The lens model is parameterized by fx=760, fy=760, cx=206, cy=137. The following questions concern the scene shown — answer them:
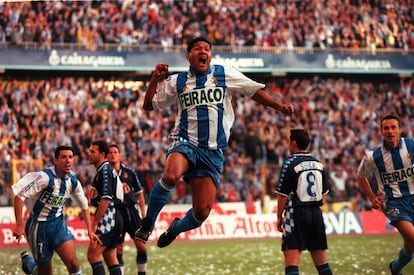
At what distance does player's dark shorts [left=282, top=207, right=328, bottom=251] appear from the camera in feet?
30.8

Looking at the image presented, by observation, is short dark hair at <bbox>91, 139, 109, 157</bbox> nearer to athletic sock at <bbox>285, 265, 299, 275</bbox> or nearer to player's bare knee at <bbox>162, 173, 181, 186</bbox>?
player's bare knee at <bbox>162, 173, 181, 186</bbox>

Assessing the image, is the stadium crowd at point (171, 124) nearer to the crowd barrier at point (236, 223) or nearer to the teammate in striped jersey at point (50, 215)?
the crowd barrier at point (236, 223)

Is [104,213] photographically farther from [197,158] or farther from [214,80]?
[214,80]

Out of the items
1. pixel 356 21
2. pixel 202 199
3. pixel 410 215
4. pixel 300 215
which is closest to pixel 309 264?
pixel 410 215

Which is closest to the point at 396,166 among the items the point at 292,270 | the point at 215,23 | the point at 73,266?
the point at 292,270

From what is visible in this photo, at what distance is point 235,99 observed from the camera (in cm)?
3306

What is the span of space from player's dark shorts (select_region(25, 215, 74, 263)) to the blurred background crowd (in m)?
13.2

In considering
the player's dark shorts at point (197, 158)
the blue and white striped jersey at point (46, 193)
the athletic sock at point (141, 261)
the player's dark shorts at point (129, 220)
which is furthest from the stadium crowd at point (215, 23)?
the player's dark shorts at point (197, 158)

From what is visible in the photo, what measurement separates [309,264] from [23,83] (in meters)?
19.9

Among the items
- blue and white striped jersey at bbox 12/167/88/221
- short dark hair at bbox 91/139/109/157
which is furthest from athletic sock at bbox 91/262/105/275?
short dark hair at bbox 91/139/109/157

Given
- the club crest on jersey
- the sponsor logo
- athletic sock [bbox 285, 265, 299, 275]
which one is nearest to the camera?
the club crest on jersey

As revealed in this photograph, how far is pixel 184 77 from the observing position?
8.64m

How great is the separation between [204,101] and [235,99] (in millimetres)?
24580

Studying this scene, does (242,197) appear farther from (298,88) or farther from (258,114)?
(298,88)
